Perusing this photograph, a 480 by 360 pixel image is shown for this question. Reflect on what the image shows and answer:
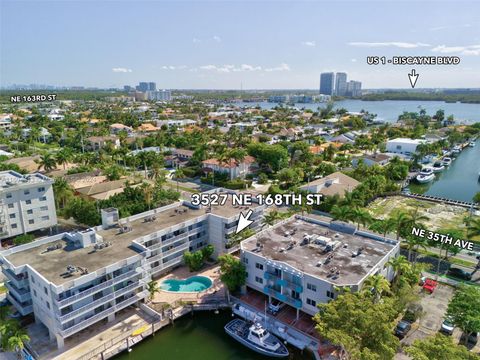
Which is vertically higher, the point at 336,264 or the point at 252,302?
the point at 336,264

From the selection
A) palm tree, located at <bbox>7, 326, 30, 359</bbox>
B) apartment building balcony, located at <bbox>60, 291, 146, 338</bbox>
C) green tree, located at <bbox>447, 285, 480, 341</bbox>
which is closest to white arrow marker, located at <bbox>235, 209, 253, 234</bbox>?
apartment building balcony, located at <bbox>60, 291, 146, 338</bbox>

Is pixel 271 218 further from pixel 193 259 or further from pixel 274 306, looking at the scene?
pixel 274 306

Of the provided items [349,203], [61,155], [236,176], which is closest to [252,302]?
[349,203]

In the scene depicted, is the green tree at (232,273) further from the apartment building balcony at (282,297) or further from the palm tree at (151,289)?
the palm tree at (151,289)

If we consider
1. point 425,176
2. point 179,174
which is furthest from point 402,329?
point 425,176

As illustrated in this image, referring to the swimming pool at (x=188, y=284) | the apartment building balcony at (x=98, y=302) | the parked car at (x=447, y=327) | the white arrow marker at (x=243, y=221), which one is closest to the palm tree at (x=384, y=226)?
the parked car at (x=447, y=327)

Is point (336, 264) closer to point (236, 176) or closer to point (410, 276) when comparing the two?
point (410, 276)
